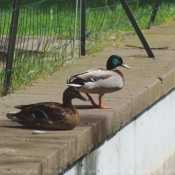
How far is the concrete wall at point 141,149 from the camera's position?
5105mm

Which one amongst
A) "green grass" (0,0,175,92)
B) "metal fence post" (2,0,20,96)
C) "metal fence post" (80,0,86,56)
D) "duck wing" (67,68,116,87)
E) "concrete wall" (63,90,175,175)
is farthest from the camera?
"metal fence post" (80,0,86,56)

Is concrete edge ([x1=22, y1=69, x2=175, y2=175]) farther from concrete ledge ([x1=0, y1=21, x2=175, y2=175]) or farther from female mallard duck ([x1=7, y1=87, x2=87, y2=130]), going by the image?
female mallard duck ([x1=7, y1=87, x2=87, y2=130])

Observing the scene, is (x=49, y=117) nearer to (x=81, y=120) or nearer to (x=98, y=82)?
(x=81, y=120)

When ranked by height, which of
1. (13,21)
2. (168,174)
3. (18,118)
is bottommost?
(168,174)

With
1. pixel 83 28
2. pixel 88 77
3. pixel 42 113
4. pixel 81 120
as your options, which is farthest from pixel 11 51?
pixel 83 28

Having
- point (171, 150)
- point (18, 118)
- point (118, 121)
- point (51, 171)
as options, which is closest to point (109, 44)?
point (171, 150)

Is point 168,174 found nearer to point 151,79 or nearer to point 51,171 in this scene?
point 151,79

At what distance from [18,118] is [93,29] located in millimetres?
4865

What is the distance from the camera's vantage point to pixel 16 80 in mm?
6492

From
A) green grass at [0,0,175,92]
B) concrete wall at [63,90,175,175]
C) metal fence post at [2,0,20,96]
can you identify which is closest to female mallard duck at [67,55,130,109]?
concrete wall at [63,90,175,175]

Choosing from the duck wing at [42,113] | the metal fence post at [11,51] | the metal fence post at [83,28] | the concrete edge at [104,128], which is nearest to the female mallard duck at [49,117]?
the duck wing at [42,113]

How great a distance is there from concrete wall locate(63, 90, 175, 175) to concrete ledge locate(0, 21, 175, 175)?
102 millimetres

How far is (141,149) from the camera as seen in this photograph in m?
6.28

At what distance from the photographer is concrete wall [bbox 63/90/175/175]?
5.10 meters
